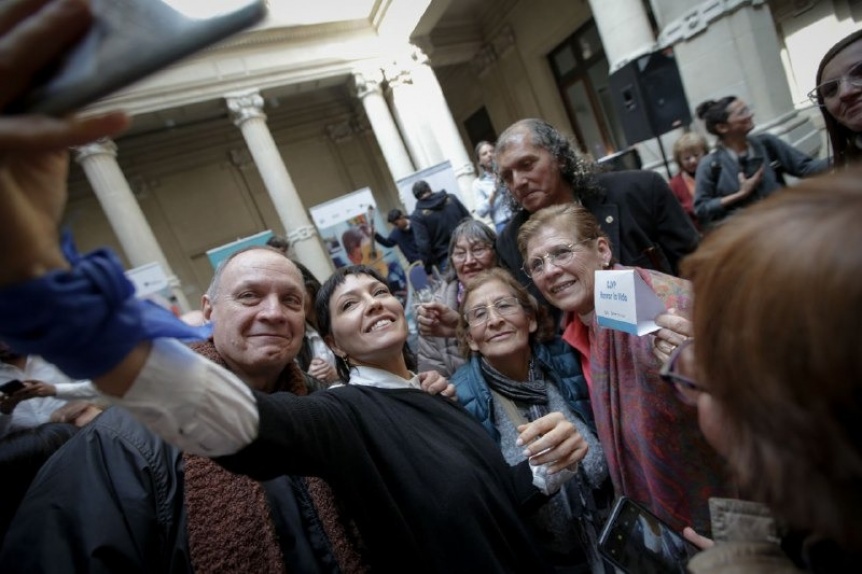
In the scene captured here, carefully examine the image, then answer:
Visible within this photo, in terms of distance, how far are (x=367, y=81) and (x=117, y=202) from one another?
5299 mm

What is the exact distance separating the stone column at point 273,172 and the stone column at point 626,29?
611cm

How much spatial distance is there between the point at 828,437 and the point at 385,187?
1353cm

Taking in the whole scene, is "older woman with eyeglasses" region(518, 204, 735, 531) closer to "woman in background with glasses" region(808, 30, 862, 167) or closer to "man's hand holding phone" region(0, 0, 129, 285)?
"woman in background with glasses" region(808, 30, 862, 167)

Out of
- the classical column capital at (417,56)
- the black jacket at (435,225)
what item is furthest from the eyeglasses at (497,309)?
the classical column capital at (417,56)

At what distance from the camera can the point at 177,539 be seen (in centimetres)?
97

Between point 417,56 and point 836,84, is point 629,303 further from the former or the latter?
point 417,56

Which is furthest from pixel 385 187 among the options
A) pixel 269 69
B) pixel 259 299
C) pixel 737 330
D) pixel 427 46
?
pixel 737 330

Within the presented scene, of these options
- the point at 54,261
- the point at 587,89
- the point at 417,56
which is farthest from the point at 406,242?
the point at 587,89

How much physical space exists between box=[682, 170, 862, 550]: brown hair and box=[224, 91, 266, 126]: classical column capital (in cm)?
921

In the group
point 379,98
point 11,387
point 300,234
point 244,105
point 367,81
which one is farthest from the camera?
point 379,98

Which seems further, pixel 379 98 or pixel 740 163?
pixel 379 98

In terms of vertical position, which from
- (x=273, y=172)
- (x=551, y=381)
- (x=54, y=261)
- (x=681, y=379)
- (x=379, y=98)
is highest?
(x=379, y=98)

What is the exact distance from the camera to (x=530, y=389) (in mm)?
1616

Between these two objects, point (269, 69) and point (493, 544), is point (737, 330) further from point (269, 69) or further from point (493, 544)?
point (269, 69)
